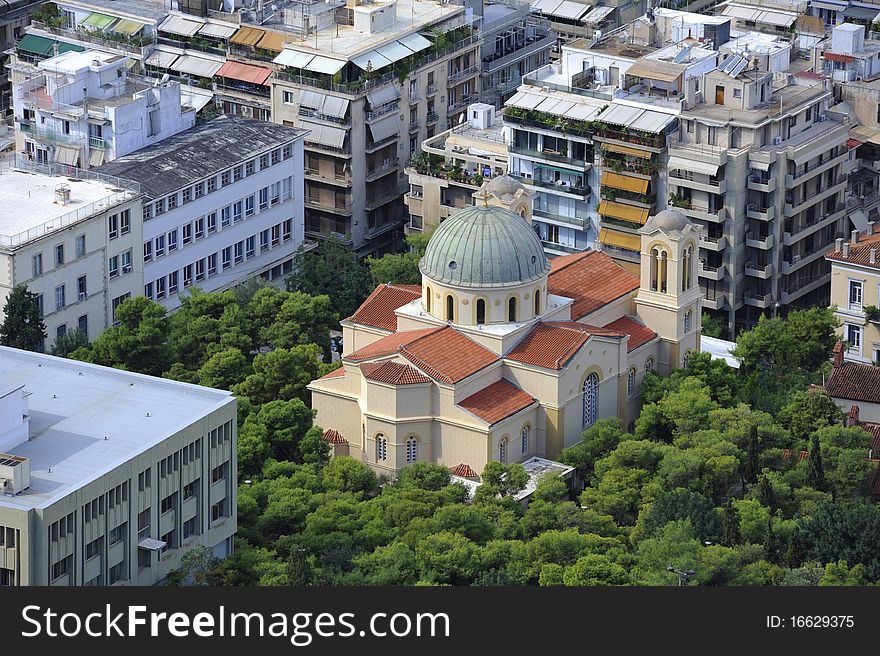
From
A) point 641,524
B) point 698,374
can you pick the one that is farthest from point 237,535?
point 698,374

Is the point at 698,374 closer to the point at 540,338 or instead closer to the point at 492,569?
the point at 540,338

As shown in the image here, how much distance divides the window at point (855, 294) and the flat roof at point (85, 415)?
57243 millimetres

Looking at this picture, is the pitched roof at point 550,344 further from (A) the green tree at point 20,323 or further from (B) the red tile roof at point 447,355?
(A) the green tree at point 20,323

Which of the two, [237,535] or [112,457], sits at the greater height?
[112,457]

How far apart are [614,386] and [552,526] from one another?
18041mm

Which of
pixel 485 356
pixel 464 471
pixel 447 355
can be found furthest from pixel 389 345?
pixel 464 471

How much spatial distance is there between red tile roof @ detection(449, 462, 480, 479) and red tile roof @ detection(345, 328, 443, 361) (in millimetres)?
8716

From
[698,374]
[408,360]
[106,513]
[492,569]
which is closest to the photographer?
[106,513]

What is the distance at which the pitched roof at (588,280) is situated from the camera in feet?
606

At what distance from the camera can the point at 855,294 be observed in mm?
195125

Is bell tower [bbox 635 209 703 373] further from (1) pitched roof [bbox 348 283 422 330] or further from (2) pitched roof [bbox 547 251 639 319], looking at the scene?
(1) pitched roof [bbox 348 283 422 330]

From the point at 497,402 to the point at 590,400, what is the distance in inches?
325

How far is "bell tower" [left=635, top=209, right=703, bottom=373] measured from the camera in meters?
184

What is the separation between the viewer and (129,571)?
15088cm
